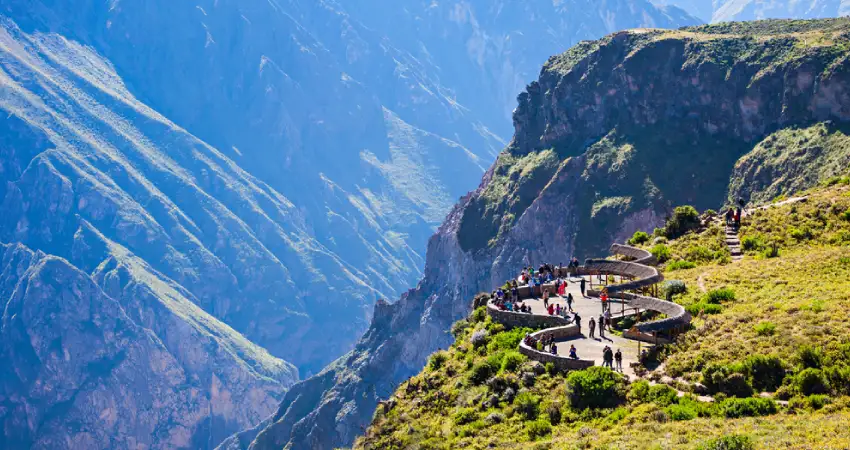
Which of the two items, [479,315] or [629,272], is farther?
[479,315]

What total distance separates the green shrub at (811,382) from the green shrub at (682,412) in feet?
14.0

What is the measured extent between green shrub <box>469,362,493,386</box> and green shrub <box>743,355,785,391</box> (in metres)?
15.9

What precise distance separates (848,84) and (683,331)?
132918 millimetres

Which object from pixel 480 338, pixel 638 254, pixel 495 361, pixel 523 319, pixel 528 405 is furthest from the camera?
pixel 638 254

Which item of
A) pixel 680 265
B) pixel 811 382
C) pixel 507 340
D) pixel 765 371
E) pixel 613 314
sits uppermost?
pixel 680 265

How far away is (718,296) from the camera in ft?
199

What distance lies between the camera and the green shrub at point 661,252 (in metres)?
Result: 79.3

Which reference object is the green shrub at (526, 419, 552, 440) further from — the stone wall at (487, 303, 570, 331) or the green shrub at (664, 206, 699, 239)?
the green shrub at (664, 206, 699, 239)

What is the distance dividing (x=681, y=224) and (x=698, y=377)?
147ft

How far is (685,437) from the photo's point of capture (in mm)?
41781

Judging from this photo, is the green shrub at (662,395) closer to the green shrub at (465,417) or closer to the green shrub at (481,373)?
the green shrub at (465,417)

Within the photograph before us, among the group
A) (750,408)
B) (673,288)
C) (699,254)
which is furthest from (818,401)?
(699,254)

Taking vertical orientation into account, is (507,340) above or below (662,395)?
above

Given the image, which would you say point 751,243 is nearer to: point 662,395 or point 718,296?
point 718,296
